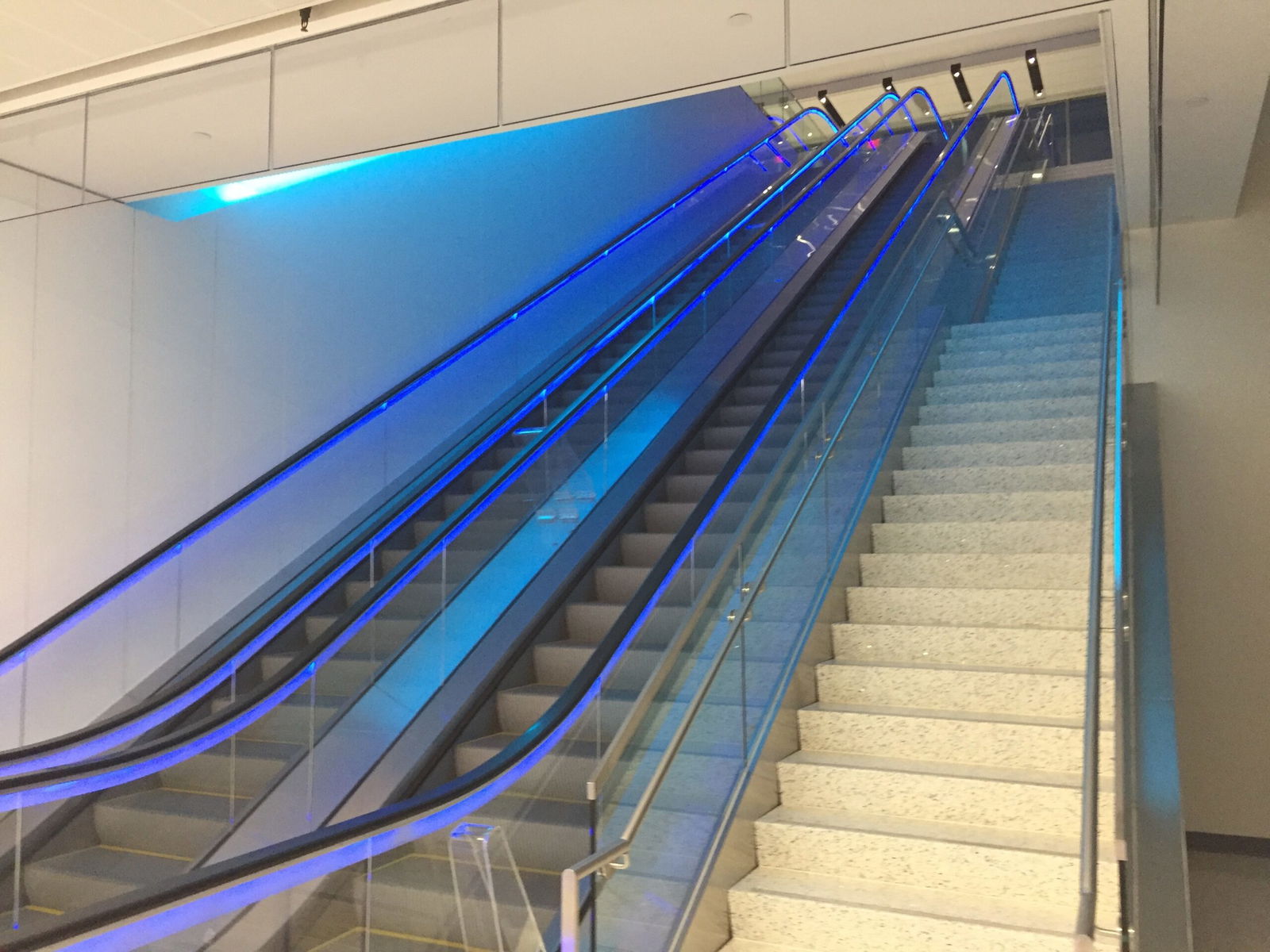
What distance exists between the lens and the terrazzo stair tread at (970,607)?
4.74 metres

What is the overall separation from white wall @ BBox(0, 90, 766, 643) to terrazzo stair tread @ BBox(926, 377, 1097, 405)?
10.1 feet

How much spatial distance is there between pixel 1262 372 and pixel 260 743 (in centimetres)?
759

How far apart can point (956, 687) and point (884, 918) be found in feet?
4.39

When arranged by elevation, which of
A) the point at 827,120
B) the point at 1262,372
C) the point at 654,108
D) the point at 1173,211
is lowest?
the point at 1262,372

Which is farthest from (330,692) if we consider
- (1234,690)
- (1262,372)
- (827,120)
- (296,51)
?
(827,120)

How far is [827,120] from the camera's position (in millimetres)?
13711

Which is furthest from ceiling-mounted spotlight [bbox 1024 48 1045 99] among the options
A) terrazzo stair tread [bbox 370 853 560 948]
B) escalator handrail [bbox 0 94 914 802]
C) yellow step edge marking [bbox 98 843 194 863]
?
terrazzo stair tread [bbox 370 853 560 948]

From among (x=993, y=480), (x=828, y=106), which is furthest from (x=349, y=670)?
(x=828, y=106)

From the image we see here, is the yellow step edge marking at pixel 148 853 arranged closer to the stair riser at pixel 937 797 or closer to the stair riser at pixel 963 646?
the stair riser at pixel 937 797

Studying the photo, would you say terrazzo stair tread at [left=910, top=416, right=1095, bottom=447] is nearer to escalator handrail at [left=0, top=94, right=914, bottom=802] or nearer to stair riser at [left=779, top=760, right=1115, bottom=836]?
escalator handrail at [left=0, top=94, right=914, bottom=802]

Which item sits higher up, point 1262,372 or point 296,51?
point 296,51

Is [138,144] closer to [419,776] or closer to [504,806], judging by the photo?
[419,776]

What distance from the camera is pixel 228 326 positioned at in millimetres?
6012

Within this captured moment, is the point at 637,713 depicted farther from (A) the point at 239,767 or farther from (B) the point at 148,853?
(B) the point at 148,853
